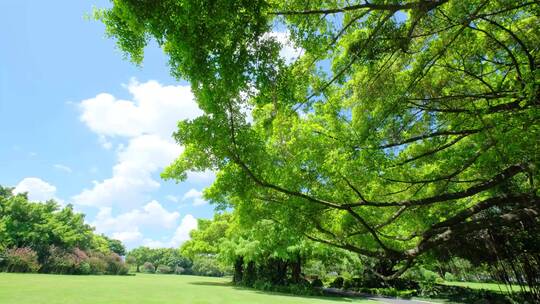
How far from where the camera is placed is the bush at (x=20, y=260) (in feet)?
89.8

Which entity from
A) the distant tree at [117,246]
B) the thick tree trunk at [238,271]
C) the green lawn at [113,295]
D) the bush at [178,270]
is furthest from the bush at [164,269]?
the green lawn at [113,295]

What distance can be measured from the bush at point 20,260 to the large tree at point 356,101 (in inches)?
1230

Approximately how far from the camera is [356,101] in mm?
7215

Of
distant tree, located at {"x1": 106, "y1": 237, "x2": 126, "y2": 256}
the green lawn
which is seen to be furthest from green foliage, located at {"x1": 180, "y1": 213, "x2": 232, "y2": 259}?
distant tree, located at {"x1": 106, "y1": 237, "x2": 126, "y2": 256}

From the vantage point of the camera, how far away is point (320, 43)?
13.9 ft

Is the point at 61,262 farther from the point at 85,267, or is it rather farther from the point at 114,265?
the point at 114,265

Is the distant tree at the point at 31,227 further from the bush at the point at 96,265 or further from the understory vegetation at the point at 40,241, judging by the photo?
the bush at the point at 96,265

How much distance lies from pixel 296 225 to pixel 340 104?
3.73 metres

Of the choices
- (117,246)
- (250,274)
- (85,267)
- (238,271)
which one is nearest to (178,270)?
(117,246)

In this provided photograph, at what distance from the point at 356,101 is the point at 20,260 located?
33657 millimetres

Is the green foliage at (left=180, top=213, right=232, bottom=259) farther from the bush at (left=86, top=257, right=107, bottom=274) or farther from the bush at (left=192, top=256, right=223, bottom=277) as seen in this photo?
the bush at (left=192, top=256, right=223, bottom=277)

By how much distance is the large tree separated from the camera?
3.54 metres

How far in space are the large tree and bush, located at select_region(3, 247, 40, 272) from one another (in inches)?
1230

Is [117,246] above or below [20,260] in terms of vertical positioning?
above
